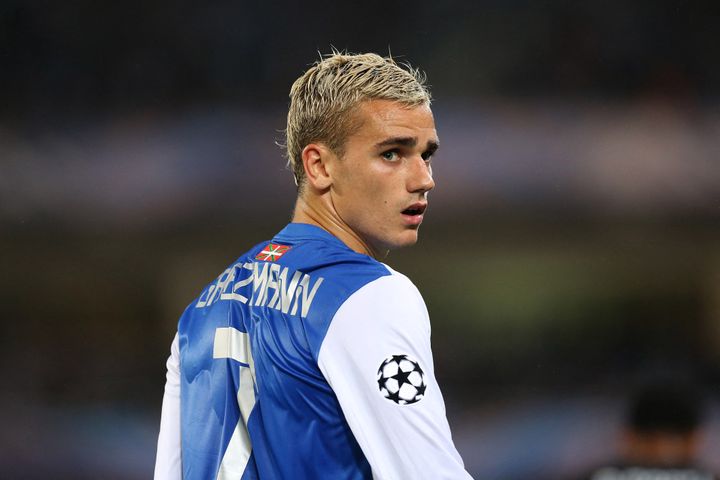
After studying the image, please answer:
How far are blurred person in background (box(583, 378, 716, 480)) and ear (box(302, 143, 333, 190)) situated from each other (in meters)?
3.12

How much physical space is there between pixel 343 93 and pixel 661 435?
11.0 feet

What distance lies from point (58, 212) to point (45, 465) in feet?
4.15

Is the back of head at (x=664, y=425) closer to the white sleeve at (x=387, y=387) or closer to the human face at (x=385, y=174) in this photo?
the human face at (x=385, y=174)

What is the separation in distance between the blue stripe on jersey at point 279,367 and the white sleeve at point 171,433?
1.8 inches

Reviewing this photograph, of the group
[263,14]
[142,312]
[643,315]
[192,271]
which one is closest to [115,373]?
[142,312]

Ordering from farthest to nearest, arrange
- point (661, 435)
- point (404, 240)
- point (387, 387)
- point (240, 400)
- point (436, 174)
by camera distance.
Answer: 1. point (436, 174)
2. point (661, 435)
3. point (404, 240)
4. point (240, 400)
5. point (387, 387)

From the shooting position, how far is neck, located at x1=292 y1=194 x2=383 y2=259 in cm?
140

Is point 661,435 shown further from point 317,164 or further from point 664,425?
point 317,164

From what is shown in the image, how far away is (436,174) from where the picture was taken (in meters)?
4.34

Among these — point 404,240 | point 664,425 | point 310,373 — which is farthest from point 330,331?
point 664,425

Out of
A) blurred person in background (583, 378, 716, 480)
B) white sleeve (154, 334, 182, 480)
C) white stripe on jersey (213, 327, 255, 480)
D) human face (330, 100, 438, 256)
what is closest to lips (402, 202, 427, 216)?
human face (330, 100, 438, 256)

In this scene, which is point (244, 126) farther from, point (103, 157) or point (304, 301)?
point (304, 301)

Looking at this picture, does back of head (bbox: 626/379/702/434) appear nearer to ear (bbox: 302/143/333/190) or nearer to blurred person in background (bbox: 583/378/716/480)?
blurred person in background (bbox: 583/378/716/480)

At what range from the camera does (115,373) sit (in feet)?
13.8
